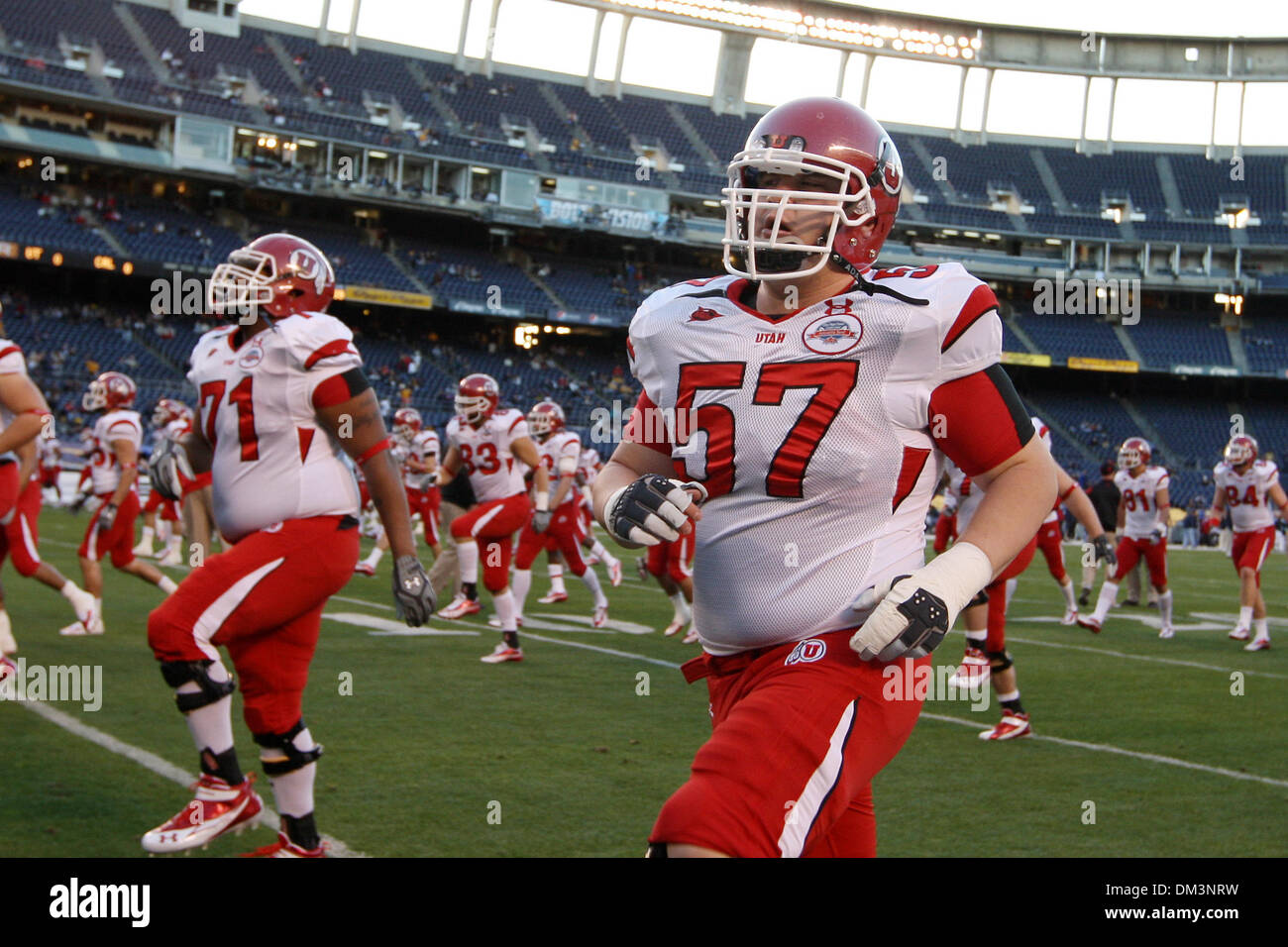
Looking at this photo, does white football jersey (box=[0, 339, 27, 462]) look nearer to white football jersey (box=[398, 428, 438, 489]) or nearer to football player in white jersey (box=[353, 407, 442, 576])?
football player in white jersey (box=[353, 407, 442, 576])

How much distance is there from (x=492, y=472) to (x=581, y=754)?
4925mm

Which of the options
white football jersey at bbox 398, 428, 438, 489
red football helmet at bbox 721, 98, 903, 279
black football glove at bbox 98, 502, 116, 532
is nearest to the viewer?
red football helmet at bbox 721, 98, 903, 279

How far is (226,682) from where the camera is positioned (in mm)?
4445

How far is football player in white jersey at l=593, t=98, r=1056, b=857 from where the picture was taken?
8.34 ft

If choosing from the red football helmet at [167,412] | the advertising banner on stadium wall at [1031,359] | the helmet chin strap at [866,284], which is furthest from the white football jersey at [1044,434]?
the advertising banner on stadium wall at [1031,359]

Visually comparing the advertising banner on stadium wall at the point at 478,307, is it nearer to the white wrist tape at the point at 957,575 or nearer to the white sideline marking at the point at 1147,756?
the white sideline marking at the point at 1147,756

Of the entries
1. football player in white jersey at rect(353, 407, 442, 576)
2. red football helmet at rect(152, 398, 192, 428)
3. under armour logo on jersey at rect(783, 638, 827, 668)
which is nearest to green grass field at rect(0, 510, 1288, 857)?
under armour logo on jersey at rect(783, 638, 827, 668)

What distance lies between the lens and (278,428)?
457cm

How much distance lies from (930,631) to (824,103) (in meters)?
1.23

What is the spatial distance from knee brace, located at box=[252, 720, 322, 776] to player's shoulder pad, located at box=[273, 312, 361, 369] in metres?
1.27

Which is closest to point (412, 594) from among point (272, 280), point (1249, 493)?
point (272, 280)

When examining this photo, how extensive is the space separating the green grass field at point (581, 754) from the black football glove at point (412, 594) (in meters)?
0.88

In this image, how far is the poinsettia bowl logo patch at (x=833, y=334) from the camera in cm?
274

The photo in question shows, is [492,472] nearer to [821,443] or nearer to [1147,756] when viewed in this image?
[1147,756]
